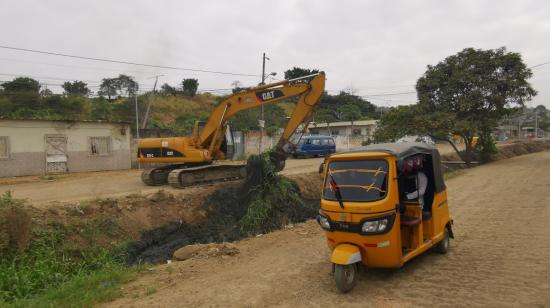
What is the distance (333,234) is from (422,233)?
5.48 feet

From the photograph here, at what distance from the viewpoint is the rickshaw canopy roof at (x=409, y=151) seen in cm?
657

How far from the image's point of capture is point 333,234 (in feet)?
21.0

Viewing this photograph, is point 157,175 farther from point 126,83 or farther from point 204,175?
point 126,83

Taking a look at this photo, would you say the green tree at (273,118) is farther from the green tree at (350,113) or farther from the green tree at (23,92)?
the green tree at (23,92)

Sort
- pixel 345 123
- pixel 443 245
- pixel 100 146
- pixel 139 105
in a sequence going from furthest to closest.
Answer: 1. pixel 345 123
2. pixel 139 105
3. pixel 100 146
4. pixel 443 245

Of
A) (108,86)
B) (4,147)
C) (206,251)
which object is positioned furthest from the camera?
(108,86)

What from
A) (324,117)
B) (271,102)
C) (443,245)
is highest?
(324,117)

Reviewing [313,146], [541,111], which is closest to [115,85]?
[313,146]

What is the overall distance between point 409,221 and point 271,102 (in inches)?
359

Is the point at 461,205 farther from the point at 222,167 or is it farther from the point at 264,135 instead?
the point at 264,135

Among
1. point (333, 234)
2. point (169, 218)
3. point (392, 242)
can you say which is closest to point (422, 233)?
point (392, 242)

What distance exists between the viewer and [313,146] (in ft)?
105

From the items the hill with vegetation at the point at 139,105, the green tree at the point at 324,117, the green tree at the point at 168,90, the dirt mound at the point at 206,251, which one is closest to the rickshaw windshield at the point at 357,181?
the dirt mound at the point at 206,251

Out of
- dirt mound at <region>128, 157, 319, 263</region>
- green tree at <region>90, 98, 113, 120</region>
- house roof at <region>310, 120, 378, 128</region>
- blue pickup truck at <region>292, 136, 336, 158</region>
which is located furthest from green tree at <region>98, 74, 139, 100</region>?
dirt mound at <region>128, 157, 319, 263</region>
